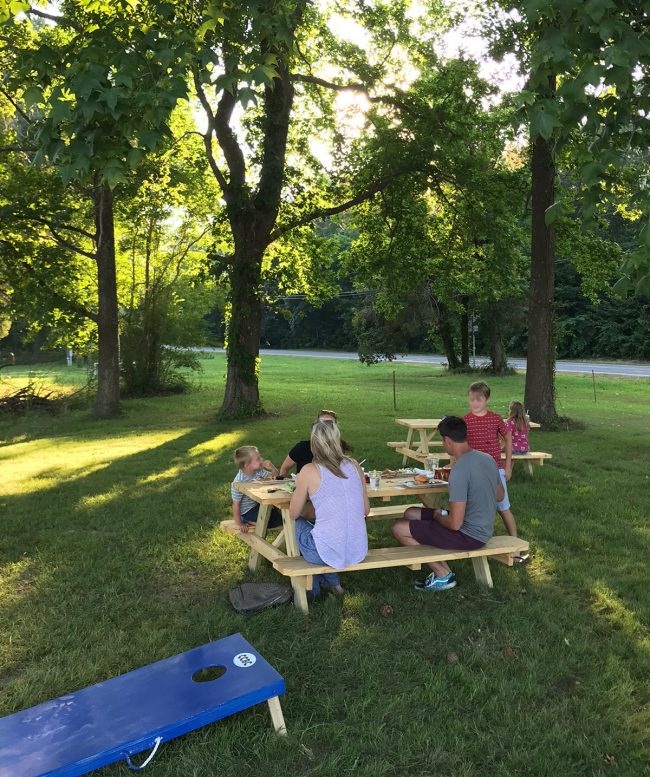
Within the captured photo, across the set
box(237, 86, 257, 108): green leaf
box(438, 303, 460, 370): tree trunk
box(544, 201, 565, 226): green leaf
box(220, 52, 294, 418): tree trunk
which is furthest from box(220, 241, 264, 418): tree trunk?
box(438, 303, 460, 370): tree trunk

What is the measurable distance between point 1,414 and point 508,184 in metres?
15.0

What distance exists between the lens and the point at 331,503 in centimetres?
442

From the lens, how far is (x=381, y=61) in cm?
1477

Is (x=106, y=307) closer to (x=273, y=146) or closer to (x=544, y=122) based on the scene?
(x=273, y=146)

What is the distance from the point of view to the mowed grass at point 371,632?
3002mm

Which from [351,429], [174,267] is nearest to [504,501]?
[351,429]

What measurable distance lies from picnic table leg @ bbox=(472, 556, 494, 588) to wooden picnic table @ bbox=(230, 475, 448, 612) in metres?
0.88

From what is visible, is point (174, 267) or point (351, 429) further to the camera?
point (174, 267)

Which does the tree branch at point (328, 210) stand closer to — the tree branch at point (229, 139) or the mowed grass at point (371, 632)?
the tree branch at point (229, 139)

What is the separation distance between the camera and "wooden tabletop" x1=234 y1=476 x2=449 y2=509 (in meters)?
4.92

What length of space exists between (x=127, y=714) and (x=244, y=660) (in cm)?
65

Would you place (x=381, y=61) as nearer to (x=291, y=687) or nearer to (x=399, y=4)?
(x=399, y=4)

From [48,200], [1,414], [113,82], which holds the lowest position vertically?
[1,414]

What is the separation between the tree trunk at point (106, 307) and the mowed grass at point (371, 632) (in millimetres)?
7284
